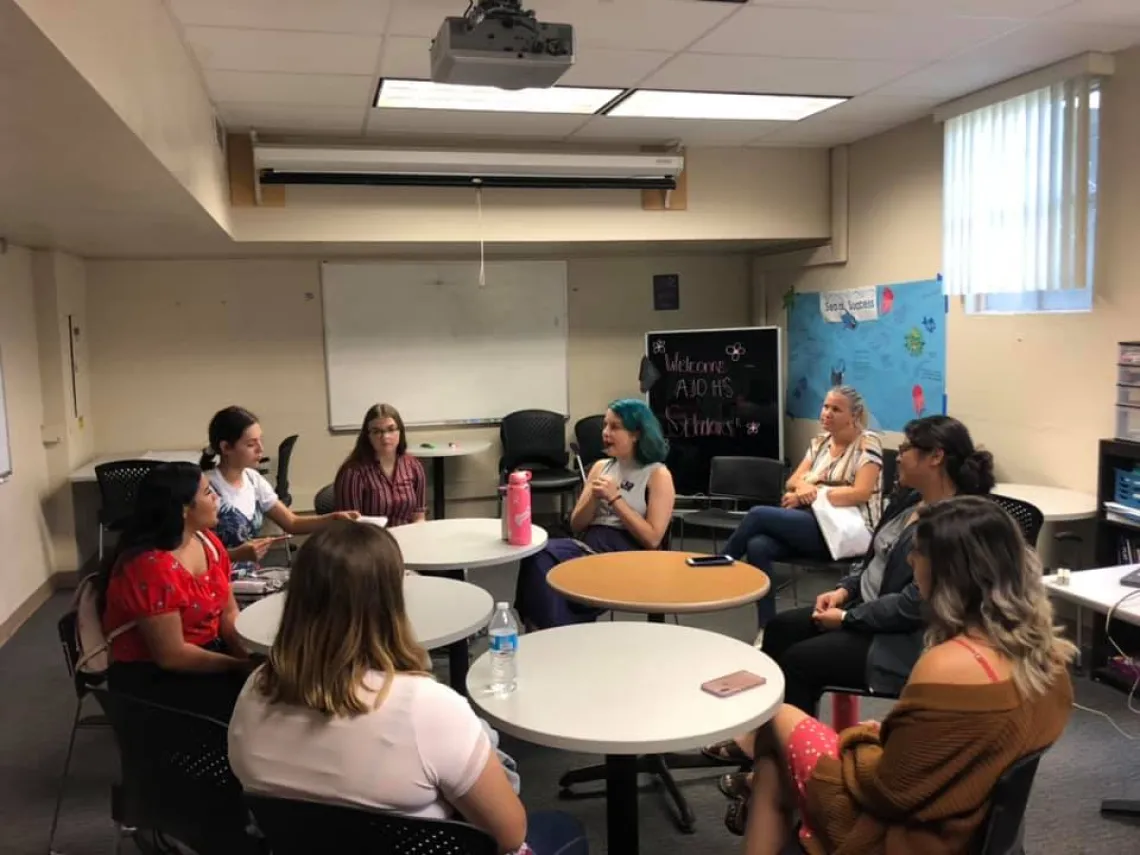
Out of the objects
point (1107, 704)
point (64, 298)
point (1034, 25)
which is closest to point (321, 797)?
point (1107, 704)

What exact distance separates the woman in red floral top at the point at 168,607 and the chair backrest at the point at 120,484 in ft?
8.70

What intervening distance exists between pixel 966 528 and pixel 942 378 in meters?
3.45

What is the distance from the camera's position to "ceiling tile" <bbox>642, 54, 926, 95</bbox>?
3953 millimetres

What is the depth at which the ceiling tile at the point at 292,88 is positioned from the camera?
3998 mm

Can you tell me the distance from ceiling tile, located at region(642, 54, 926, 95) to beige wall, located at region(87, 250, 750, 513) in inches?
127

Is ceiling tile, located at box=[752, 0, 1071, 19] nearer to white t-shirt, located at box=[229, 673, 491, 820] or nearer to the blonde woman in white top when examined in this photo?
the blonde woman in white top

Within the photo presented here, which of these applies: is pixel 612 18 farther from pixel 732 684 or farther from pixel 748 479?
pixel 748 479

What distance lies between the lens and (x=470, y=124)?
5043 mm

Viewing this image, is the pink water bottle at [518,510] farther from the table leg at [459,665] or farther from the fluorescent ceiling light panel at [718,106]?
the fluorescent ceiling light panel at [718,106]

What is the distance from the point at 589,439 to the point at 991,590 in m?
4.82

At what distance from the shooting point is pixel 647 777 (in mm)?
3016

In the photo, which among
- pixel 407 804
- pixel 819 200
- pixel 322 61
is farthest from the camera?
pixel 819 200

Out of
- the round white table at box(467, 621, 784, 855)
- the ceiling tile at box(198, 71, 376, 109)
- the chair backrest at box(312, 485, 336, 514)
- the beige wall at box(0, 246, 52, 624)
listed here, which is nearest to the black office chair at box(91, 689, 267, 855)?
the round white table at box(467, 621, 784, 855)

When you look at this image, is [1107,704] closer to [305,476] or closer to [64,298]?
[305,476]
